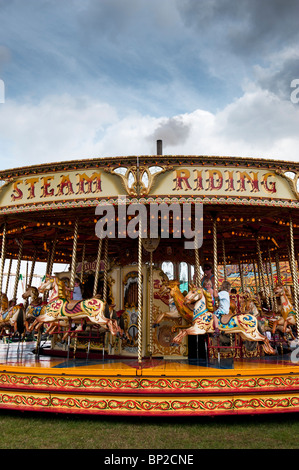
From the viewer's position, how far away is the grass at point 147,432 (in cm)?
504

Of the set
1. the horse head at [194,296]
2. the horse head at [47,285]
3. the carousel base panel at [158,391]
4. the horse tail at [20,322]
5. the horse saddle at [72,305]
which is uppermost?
the horse head at [47,285]

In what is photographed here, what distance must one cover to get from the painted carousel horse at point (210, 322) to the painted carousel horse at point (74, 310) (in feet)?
4.45

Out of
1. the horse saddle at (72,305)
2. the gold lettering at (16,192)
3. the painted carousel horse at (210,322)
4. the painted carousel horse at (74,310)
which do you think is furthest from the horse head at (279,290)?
the gold lettering at (16,192)

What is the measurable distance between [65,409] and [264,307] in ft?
27.0

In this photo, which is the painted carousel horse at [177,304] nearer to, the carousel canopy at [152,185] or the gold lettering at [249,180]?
the carousel canopy at [152,185]

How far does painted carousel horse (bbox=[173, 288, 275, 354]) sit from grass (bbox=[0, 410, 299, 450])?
139 cm

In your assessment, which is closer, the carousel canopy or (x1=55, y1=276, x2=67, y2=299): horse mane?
the carousel canopy

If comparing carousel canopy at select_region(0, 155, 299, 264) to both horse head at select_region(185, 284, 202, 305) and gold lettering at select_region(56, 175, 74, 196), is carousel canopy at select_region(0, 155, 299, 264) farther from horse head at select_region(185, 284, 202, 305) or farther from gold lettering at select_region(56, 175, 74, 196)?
horse head at select_region(185, 284, 202, 305)

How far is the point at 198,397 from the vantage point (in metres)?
5.93

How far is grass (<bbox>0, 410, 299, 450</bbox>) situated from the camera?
5.04 meters

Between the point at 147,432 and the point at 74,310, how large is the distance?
2748 mm

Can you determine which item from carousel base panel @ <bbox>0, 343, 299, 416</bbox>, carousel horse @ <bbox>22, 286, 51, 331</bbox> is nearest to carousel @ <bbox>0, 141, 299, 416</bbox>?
carousel base panel @ <bbox>0, 343, 299, 416</bbox>

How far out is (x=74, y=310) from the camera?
24.3 ft
